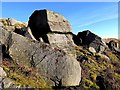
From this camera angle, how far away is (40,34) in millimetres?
44812

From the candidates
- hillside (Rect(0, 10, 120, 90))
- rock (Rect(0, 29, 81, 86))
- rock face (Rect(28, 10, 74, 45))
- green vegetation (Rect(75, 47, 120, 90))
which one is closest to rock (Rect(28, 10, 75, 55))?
rock face (Rect(28, 10, 74, 45))

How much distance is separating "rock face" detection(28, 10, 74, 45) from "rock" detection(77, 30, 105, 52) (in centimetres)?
620

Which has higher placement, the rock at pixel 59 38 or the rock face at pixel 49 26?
the rock face at pixel 49 26

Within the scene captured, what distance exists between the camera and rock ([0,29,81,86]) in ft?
95.5

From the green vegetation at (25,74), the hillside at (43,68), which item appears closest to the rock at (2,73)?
the hillside at (43,68)

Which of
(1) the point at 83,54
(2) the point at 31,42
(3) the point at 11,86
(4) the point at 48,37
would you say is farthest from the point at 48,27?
(3) the point at 11,86

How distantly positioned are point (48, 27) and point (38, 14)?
2983 mm

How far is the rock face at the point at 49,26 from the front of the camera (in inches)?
1717

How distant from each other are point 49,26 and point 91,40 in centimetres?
1238

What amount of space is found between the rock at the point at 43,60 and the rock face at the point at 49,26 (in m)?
12.6

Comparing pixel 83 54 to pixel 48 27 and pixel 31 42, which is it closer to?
pixel 48 27

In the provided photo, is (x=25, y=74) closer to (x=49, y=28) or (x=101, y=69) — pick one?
(x=49, y=28)

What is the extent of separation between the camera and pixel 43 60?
97.8 ft

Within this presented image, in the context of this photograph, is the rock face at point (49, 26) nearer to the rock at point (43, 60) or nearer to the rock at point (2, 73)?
the rock at point (43, 60)
